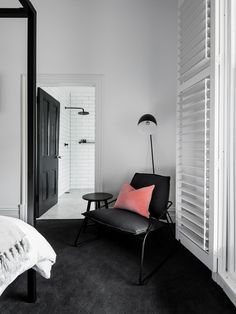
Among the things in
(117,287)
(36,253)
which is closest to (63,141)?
(117,287)

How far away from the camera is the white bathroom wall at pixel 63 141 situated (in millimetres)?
5027

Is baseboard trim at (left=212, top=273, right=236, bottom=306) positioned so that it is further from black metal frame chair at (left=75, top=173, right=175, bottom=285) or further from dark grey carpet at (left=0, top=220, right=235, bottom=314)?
black metal frame chair at (left=75, top=173, right=175, bottom=285)

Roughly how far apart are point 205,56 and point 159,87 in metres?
1.40

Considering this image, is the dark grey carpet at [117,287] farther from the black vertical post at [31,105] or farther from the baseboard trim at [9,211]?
the baseboard trim at [9,211]

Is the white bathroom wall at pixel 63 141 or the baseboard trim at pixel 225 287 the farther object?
the white bathroom wall at pixel 63 141

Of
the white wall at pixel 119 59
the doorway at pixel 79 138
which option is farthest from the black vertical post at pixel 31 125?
the doorway at pixel 79 138

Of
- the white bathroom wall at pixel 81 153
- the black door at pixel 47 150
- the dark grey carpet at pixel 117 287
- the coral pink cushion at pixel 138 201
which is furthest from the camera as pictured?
the white bathroom wall at pixel 81 153

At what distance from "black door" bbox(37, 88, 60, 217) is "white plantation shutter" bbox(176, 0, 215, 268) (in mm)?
2151

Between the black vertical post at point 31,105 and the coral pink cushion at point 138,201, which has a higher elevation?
the black vertical post at point 31,105

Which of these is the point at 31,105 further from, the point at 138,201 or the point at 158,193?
the point at 158,193

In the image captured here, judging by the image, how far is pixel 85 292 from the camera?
173 centimetres

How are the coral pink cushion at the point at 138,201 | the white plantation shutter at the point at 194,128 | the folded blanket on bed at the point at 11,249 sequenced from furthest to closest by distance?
the coral pink cushion at the point at 138,201, the white plantation shutter at the point at 194,128, the folded blanket on bed at the point at 11,249

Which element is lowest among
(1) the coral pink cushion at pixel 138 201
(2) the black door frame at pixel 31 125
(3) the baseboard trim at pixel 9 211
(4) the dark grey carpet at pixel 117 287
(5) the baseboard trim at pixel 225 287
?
(4) the dark grey carpet at pixel 117 287

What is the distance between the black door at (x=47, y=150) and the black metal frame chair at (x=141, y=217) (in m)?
1.38
